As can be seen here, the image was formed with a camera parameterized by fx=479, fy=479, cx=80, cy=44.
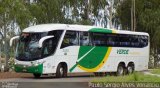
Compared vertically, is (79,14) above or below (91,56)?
above

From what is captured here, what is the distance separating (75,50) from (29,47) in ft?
11.7

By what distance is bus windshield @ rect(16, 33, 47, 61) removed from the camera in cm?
2981

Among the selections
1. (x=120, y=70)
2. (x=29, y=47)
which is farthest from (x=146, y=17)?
(x=29, y=47)

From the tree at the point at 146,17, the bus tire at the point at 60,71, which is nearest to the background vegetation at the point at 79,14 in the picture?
the tree at the point at 146,17

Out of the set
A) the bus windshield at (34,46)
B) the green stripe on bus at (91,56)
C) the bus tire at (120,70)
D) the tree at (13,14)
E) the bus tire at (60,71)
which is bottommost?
the bus tire at (120,70)

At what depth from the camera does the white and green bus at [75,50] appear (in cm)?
2998

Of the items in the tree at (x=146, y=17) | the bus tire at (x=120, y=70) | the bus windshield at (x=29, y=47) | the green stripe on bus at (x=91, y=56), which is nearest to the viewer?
the bus windshield at (x=29, y=47)

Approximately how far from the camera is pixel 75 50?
32.2 m

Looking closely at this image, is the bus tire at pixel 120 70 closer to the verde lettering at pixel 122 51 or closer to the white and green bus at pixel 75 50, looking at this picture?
the white and green bus at pixel 75 50

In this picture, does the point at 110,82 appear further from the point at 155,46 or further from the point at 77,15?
the point at 155,46

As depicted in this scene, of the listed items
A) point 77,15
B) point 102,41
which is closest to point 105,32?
point 102,41

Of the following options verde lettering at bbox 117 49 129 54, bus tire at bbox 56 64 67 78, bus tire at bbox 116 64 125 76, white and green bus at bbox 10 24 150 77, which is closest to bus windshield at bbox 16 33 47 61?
white and green bus at bbox 10 24 150 77

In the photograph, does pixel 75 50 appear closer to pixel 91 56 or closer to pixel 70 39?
pixel 70 39

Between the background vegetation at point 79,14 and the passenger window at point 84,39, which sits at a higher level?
the background vegetation at point 79,14
